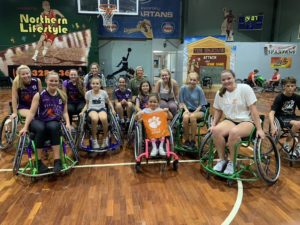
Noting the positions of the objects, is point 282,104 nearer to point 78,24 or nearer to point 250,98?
point 250,98

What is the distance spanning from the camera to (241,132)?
7.30ft

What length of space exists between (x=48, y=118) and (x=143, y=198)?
3.88ft

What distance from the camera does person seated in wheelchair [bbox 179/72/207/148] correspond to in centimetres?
292

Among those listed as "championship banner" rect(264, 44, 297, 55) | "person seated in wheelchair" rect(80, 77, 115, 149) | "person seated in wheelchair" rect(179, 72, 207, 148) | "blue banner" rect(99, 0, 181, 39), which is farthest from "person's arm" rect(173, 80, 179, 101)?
"championship banner" rect(264, 44, 297, 55)

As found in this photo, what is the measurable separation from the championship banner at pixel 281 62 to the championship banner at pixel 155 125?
9.49 metres

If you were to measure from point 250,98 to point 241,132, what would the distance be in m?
0.32

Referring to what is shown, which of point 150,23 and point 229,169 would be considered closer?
point 229,169

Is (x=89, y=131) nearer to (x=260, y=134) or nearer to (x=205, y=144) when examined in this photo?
(x=205, y=144)

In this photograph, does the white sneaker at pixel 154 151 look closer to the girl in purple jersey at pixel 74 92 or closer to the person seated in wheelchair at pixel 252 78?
the girl in purple jersey at pixel 74 92

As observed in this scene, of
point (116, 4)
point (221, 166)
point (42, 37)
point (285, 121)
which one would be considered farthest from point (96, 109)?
point (42, 37)

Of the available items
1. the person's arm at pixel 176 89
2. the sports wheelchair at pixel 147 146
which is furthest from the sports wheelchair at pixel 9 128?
the person's arm at pixel 176 89

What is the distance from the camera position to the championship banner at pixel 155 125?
8.69ft

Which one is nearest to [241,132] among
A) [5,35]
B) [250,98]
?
[250,98]

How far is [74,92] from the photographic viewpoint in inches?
136
